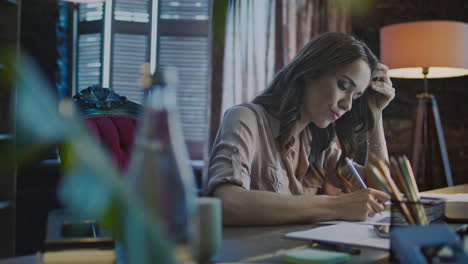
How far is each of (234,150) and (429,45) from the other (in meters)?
2.26

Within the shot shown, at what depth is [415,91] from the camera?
4.11 meters

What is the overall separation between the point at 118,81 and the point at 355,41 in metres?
2.06

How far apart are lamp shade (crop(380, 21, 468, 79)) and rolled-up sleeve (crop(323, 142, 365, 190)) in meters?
1.61

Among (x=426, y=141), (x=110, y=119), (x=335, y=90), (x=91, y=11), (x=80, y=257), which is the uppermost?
(x=91, y=11)

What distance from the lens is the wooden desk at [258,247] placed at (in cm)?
77

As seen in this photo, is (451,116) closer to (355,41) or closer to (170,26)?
(170,26)

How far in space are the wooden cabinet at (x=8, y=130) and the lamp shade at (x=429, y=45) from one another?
88.1 inches

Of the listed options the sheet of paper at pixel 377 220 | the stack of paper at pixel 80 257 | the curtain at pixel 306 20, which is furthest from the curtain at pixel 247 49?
the stack of paper at pixel 80 257

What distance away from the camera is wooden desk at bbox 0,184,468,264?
0.77 metres

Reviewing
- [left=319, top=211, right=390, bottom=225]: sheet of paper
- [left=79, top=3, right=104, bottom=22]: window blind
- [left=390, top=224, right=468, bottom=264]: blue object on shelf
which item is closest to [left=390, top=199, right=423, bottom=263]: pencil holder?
[left=390, top=224, right=468, bottom=264]: blue object on shelf

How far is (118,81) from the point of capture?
3.29 m

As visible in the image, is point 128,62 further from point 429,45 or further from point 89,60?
point 429,45

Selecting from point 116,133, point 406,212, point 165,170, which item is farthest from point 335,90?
point 165,170

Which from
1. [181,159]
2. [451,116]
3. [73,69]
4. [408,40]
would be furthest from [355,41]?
[451,116]
